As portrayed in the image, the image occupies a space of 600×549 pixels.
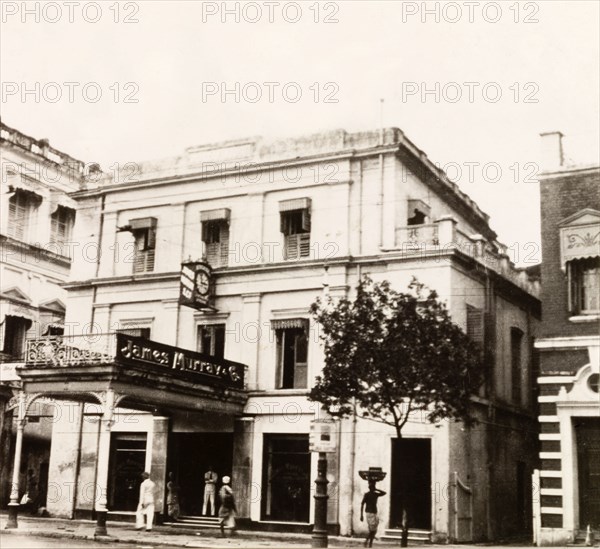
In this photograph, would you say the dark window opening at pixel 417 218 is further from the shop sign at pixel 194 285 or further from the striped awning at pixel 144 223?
the striped awning at pixel 144 223

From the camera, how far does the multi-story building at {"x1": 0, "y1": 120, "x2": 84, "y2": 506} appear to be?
1342 inches

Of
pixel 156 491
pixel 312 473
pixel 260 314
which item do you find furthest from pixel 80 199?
pixel 312 473

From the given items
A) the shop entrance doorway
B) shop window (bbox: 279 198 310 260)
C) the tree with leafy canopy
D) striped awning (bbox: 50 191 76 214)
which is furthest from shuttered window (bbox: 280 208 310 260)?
striped awning (bbox: 50 191 76 214)

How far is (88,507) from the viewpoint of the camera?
28.8 meters

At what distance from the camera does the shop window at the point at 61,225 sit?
37.5 m

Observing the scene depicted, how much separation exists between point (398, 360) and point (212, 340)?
9031 millimetres

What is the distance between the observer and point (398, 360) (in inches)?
828

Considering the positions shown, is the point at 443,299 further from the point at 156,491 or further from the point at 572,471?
the point at 156,491

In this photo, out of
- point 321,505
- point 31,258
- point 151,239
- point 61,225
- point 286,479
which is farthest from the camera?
point 61,225

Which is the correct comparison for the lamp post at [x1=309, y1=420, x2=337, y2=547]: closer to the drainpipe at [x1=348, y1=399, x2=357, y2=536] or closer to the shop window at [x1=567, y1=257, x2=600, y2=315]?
the drainpipe at [x1=348, y1=399, x2=357, y2=536]

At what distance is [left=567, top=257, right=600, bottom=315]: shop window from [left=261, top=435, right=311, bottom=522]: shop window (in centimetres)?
872

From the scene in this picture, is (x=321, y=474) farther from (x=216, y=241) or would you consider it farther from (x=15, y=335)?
(x=15, y=335)

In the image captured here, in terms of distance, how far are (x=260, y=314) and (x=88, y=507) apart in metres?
8.30

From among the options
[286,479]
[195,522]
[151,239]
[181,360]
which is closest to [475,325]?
[286,479]
